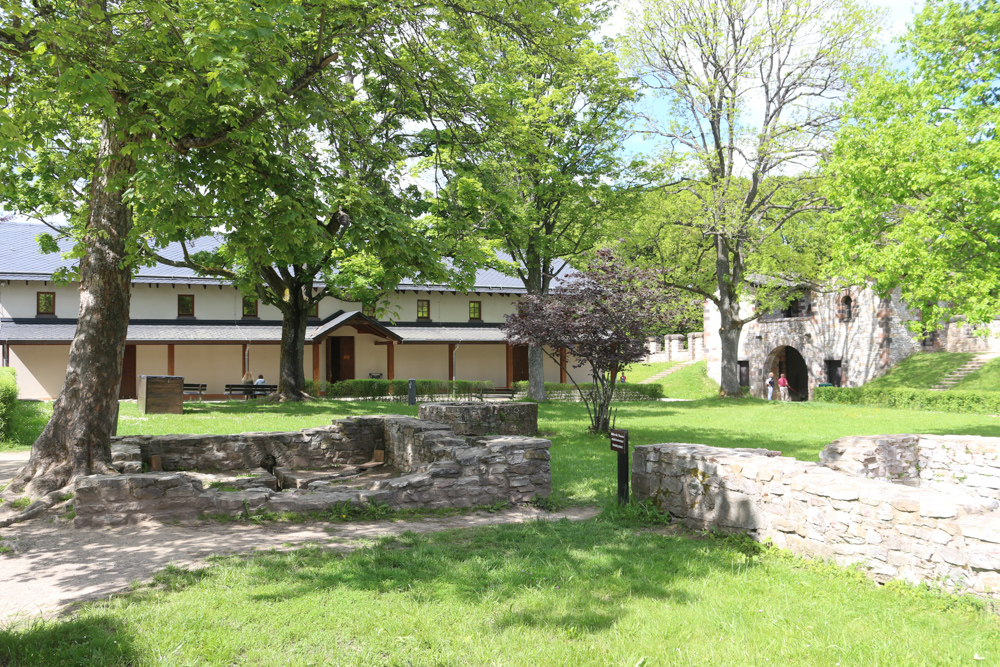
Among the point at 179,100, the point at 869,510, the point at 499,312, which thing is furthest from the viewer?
the point at 499,312

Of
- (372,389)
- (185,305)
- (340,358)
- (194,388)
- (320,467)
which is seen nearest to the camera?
(320,467)

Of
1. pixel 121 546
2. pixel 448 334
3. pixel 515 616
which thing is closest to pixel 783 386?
pixel 448 334

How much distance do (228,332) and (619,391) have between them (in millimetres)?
19253

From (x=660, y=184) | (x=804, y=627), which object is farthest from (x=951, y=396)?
(x=804, y=627)

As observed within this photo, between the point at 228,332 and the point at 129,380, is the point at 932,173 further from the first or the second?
the point at 129,380

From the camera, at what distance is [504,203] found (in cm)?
1584

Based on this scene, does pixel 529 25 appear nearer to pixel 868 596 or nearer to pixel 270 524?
pixel 270 524

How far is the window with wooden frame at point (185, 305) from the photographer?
3139cm

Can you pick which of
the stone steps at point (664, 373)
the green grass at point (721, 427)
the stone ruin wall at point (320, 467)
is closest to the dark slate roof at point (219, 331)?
the green grass at point (721, 427)

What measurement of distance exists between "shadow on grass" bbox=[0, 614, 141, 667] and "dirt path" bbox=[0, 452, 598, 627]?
2.19 ft

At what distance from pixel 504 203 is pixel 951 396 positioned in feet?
63.6

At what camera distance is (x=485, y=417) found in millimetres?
15039

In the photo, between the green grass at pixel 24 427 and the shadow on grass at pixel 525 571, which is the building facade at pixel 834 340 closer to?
the shadow on grass at pixel 525 571

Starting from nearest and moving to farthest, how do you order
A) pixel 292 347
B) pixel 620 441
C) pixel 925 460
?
1. pixel 620 441
2. pixel 925 460
3. pixel 292 347
